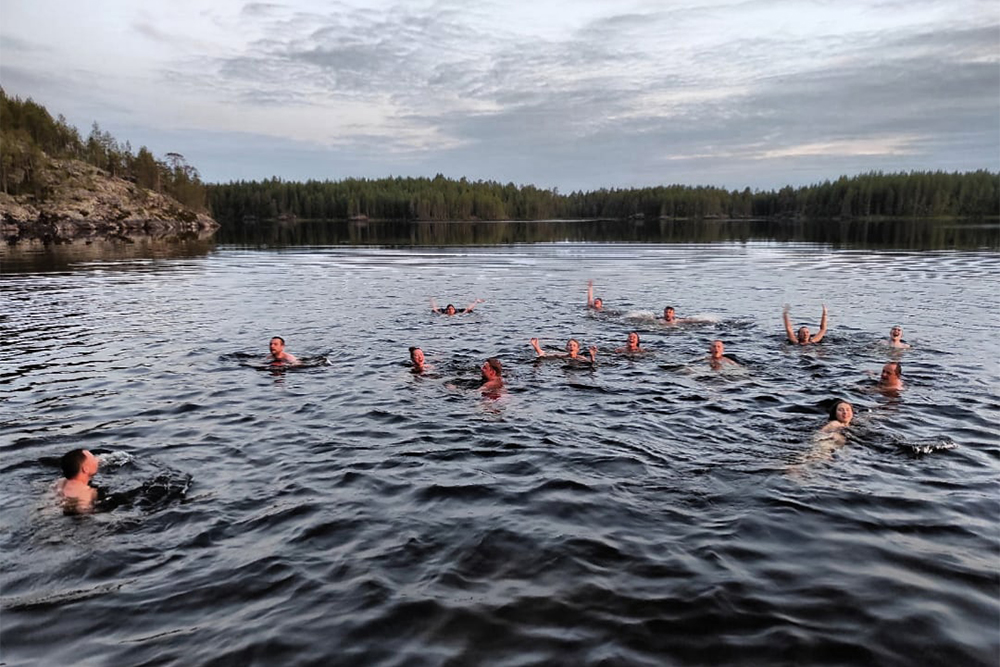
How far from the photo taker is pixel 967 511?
908cm

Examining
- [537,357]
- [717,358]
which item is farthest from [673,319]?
[537,357]

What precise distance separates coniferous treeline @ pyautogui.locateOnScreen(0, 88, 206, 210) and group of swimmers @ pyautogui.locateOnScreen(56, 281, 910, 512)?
113 meters

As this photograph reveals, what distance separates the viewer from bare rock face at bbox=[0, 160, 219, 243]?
94938 mm

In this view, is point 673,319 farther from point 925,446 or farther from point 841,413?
point 925,446

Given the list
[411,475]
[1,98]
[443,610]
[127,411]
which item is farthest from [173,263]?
[1,98]

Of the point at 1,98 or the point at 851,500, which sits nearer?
the point at 851,500

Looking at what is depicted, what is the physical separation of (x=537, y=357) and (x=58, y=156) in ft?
480

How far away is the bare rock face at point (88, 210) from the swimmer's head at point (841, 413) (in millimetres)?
94038

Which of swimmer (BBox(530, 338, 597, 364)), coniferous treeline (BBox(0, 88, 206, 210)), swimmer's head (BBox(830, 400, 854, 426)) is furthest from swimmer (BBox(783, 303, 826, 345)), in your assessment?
coniferous treeline (BBox(0, 88, 206, 210))

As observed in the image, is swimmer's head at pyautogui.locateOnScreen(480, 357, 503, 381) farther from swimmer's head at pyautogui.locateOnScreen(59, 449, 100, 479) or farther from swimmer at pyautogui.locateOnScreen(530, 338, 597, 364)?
swimmer's head at pyautogui.locateOnScreen(59, 449, 100, 479)

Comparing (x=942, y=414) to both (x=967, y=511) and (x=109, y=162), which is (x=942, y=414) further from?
(x=109, y=162)

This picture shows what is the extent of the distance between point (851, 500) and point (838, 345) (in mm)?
11931

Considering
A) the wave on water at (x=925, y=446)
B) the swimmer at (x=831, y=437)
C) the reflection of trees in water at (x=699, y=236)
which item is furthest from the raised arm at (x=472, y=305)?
the reflection of trees in water at (x=699, y=236)

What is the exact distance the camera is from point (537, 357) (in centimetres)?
1820
